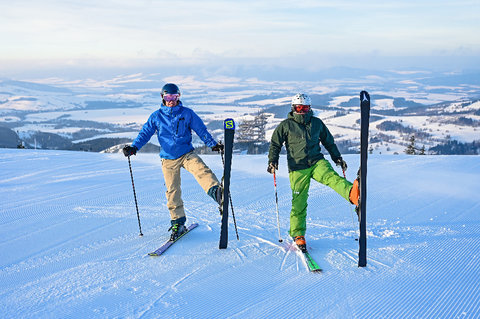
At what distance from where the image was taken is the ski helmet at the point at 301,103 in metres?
3.90

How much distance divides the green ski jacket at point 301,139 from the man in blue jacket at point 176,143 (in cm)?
72

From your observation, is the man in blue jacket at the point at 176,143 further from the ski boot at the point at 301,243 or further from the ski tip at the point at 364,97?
the ski tip at the point at 364,97

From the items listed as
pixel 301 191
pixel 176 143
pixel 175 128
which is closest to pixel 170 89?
pixel 175 128

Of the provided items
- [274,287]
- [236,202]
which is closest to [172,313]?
[274,287]

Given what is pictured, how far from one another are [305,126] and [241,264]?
5.46 ft

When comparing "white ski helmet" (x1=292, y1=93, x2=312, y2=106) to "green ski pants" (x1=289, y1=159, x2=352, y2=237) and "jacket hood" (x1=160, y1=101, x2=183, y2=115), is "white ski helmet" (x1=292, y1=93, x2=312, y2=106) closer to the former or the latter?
"green ski pants" (x1=289, y1=159, x2=352, y2=237)

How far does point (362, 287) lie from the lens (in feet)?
9.71

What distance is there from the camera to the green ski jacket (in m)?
3.94

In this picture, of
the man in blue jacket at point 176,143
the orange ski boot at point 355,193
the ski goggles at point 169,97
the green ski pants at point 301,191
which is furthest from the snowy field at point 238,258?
the ski goggles at point 169,97

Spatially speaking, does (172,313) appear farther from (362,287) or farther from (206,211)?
(206,211)

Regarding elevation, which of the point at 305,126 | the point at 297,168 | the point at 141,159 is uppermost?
the point at 305,126

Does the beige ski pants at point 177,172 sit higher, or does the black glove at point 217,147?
the black glove at point 217,147

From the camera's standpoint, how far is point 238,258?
3627 mm

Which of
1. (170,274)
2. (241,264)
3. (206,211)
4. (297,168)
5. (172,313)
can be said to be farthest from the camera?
(206,211)
